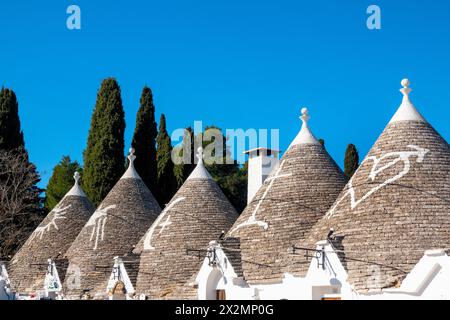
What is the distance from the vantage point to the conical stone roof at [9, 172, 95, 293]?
27844 mm

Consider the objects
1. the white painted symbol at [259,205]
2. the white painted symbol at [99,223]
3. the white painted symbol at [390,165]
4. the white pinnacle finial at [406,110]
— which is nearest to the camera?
the white painted symbol at [390,165]

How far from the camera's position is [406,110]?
651 inches

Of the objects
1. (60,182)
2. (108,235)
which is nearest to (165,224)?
(108,235)

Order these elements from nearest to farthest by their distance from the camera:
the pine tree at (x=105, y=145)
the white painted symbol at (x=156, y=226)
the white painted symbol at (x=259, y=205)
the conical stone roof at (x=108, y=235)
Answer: the white painted symbol at (x=259, y=205) → the white painted symbol at (x=156, y=226) → the conical stone roof at (x=108, y=235) → the pine tree at (x=105, y=145)

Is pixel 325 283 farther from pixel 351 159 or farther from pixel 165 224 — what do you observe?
pixel 351 159

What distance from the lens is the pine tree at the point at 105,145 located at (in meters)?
36.7

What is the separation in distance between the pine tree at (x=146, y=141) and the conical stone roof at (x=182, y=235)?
1326cm

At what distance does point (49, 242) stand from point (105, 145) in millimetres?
9302

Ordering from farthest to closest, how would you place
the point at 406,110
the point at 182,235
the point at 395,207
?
the point at 182,235 → the point at 406,110 → the point at 395,207

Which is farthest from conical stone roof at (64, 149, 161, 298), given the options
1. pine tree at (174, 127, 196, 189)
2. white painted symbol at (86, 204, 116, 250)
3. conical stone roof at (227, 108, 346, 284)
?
pine tree at (174, 127, 196, 189)

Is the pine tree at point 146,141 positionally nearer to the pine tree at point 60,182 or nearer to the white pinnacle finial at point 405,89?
the pine tree at point 60,182

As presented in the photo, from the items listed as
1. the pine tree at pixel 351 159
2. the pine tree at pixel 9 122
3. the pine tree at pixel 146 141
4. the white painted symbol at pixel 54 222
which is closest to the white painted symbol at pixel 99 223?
the white painted symbol at pixel 54 222

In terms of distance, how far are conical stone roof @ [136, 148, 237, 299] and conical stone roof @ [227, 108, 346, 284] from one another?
2808mm

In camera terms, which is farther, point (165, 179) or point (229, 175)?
point (229, 175)
